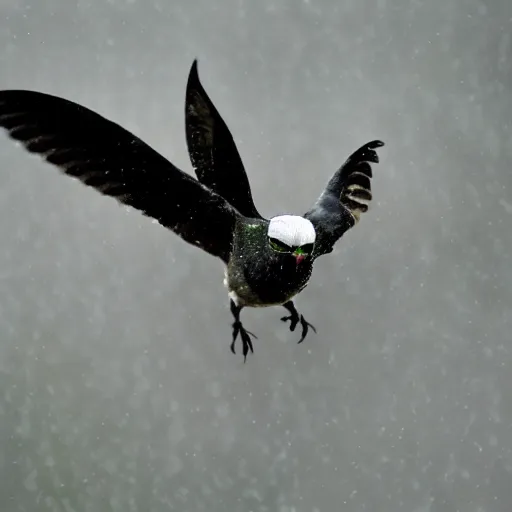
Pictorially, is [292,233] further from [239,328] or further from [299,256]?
[239,328]

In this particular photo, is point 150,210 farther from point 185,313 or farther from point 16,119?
point 185,313

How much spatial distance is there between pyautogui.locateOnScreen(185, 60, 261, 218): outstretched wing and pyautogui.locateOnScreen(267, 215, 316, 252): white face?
134 millimetres

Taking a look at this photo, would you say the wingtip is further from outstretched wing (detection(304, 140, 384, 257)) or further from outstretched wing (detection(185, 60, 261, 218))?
outstretched wing (detection(304, 140, 384, 257))

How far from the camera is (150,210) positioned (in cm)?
77

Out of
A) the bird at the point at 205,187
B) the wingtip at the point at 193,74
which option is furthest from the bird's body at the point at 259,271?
the wingtip at the point at 193,74

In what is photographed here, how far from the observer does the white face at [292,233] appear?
2.31 ft

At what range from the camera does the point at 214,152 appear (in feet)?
2.82

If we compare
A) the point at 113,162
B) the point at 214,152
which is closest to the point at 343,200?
the point at 214,152

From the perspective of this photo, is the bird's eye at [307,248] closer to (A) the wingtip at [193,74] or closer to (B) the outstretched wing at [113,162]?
(B) the outstretched wing at [113,162]

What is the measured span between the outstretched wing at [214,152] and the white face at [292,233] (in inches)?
5.3

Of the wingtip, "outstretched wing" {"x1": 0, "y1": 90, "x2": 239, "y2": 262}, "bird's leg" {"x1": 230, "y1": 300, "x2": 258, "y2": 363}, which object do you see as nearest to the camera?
"outstretched wing" {"x1": 0, "y1": 90, "x2": 239, "y2": 262}

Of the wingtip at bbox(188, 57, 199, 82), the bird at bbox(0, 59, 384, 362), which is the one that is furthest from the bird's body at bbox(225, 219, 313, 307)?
the wingtip at bbox(188, 57, 199, 82)

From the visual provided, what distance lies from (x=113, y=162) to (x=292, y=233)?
0.57ft

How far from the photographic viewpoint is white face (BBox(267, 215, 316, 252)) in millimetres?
703
